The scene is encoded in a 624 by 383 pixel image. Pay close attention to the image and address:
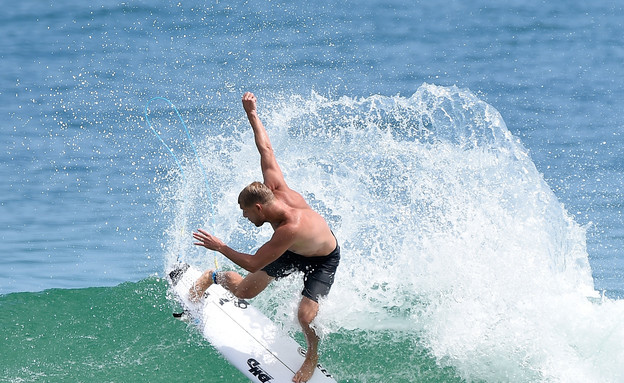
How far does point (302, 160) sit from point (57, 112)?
8.41m

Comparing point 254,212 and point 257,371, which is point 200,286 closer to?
point 257,371

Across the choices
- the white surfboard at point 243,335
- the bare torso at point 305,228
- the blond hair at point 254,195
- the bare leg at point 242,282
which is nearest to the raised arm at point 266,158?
the bare torso at point 305,228

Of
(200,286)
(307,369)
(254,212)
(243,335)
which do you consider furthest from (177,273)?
(254,212)

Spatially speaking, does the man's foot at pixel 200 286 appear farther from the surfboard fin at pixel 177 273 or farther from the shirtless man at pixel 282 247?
the surfboard fin at pixel 177 273

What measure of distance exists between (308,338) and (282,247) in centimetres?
95

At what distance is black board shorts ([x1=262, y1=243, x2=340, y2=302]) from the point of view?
20.0ft

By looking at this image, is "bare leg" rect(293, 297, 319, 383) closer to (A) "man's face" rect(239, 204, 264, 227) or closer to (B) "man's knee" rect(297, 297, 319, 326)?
(B) "man's knee" rect(297, 297, 319, 326)

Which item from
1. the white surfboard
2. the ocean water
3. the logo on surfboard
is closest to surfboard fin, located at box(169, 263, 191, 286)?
the white surfboard

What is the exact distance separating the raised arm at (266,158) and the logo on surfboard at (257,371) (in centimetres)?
154

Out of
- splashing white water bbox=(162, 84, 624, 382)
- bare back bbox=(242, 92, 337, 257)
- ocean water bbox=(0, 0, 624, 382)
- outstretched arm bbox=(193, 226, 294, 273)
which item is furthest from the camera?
ocean water bbox=(0, 0, 624, 382)

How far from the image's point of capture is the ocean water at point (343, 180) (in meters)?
6.70

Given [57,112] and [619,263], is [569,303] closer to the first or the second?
[619,263]

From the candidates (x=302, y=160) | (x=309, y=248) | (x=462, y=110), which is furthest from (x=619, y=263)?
(x=309, y=248)

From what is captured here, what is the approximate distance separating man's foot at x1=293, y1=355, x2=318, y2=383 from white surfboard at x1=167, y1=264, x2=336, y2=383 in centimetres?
5
